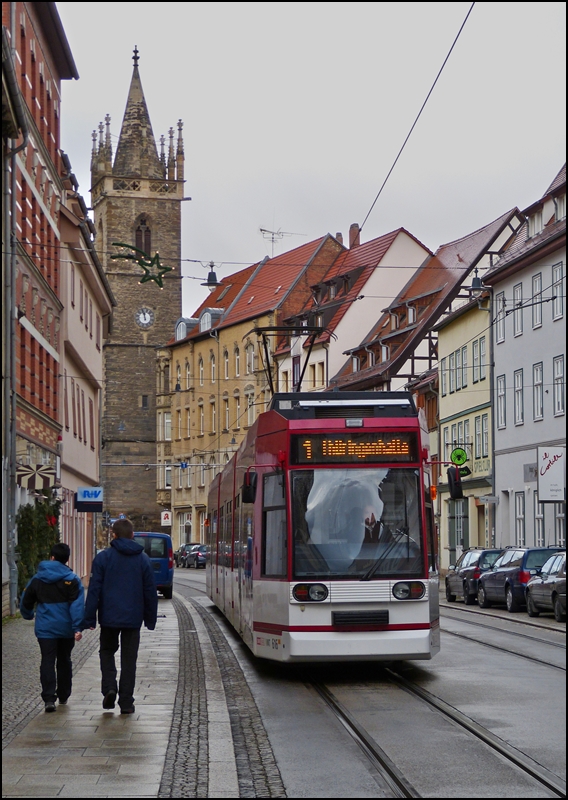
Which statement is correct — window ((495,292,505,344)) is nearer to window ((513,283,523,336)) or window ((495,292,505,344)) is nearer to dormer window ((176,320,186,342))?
window ((513,283,523,336))

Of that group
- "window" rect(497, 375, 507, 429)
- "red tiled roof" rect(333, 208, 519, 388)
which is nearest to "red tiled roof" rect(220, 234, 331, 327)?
"red tiled roof" rect(333, 208, 519, 388)

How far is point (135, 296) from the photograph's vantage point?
3984 inches

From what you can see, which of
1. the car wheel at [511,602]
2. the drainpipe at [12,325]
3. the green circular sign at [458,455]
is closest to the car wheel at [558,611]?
the car wheel at [511,602]

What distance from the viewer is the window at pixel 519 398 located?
1823 inches

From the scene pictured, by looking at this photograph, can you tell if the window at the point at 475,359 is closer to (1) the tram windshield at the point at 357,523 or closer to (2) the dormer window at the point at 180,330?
(1) the tram windshield at the point at 357,523

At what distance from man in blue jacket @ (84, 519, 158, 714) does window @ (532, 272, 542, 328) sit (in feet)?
110

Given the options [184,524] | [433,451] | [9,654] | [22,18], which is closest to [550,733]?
[9,654]

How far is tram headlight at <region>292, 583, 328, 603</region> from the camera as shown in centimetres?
1397

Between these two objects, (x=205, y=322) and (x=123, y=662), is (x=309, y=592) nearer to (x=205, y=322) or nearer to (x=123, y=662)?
(x=123, y=662)

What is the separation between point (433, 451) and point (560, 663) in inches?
1691

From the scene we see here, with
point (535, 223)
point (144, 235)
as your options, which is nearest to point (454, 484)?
point (535, 223)

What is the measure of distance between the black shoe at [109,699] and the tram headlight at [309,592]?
3.00 m

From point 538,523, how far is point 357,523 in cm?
3155

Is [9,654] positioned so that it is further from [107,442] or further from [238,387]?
[107,442]
